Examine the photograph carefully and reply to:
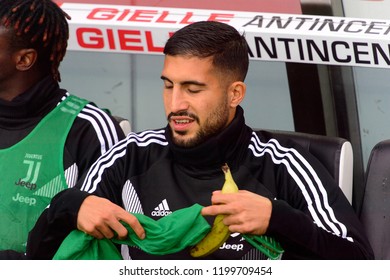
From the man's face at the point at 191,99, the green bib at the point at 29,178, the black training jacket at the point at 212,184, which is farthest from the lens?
the green bib at the point at 29,178

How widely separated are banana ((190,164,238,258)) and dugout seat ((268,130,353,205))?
1.81 feet

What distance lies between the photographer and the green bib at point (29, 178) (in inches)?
132

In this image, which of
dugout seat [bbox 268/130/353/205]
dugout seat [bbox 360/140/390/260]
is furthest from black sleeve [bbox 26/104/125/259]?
dugout seat [bbox 360/140/390/260]

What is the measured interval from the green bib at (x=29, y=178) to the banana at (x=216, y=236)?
0.57 meters

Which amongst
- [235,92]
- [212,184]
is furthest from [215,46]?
[212,184]

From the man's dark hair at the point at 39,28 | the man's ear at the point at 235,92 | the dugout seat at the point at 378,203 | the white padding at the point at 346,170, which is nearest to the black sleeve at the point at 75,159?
the man's dark hair at the point at 39,28

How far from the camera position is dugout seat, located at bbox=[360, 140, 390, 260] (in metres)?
3.42

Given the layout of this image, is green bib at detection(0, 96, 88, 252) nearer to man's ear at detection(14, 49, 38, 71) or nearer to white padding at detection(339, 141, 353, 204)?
man's ear at detection(14, 49, 38, 71)

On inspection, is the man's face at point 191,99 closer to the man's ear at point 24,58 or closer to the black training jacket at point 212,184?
the black training jacket at point 212,184

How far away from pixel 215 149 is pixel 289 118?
4.52 ft

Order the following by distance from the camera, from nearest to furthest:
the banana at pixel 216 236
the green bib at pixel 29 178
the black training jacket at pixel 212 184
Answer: the banana at pixel 216 236 < the black training jacket at pixel 212 184 < the green bib at pixel 29 178

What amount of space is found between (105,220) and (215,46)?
61cm

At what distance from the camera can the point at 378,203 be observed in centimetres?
346

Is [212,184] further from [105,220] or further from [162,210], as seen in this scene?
[105,220]
